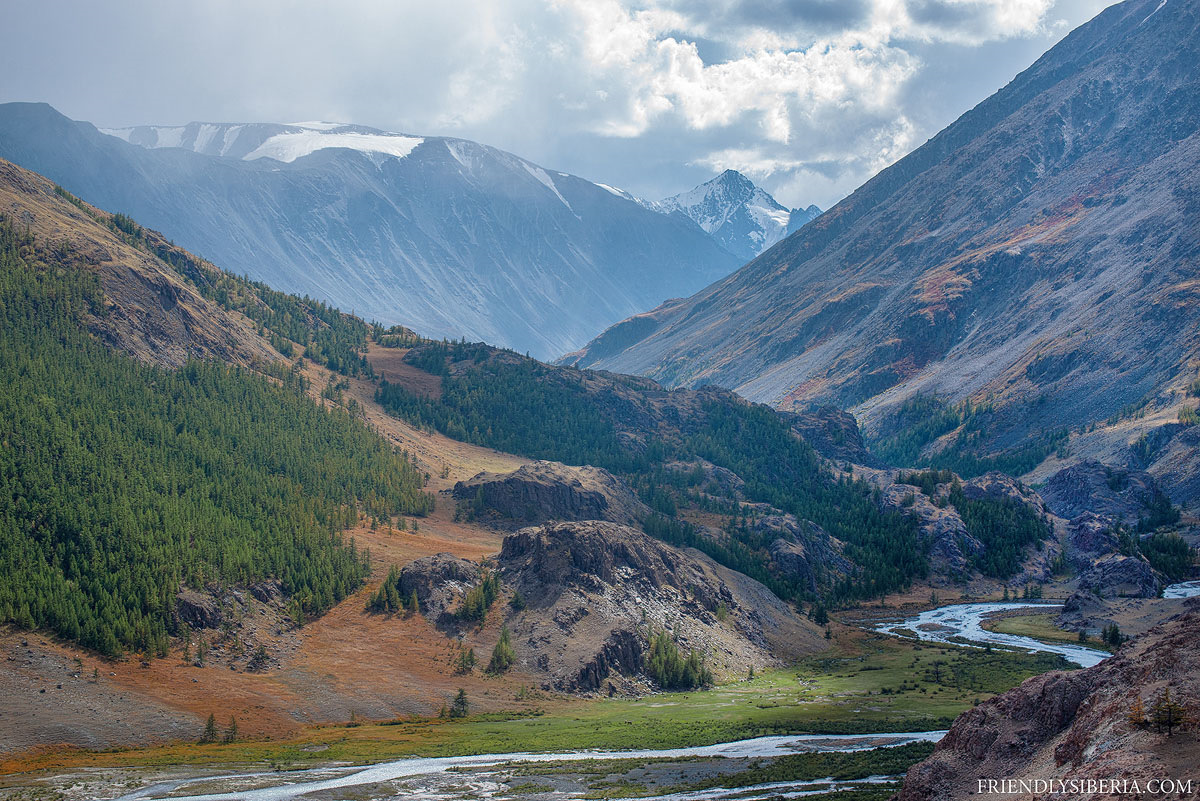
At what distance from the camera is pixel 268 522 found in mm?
173750

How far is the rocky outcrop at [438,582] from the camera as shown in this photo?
156 meters

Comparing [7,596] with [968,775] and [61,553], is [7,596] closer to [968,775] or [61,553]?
[61,553]

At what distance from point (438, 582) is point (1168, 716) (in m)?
135

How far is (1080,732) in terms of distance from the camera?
41.6 meters

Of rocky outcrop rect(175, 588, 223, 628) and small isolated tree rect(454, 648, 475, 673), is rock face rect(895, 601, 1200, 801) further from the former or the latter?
rocky outcrop rect(175, 588, 223, 628)

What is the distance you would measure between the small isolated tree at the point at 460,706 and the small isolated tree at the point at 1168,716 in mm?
99841

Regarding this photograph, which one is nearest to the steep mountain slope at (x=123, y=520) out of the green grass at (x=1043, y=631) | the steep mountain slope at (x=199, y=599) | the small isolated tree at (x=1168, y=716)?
the steep mountain slope at (x=199, y=599)

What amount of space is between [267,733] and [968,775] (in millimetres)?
90309

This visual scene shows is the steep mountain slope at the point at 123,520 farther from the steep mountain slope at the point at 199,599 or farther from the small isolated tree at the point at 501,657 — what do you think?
the small isolated tree at the point at 501,657

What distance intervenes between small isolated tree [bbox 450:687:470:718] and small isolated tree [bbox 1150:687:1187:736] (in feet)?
328

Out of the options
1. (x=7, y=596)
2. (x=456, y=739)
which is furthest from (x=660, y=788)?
(x=7, y=596)

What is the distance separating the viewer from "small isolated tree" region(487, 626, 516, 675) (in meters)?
141

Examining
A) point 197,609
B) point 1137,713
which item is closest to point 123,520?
point 197,609

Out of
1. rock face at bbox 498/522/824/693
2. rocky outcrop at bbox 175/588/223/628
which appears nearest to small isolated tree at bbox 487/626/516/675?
rock face at bbox 498/522/824/693
